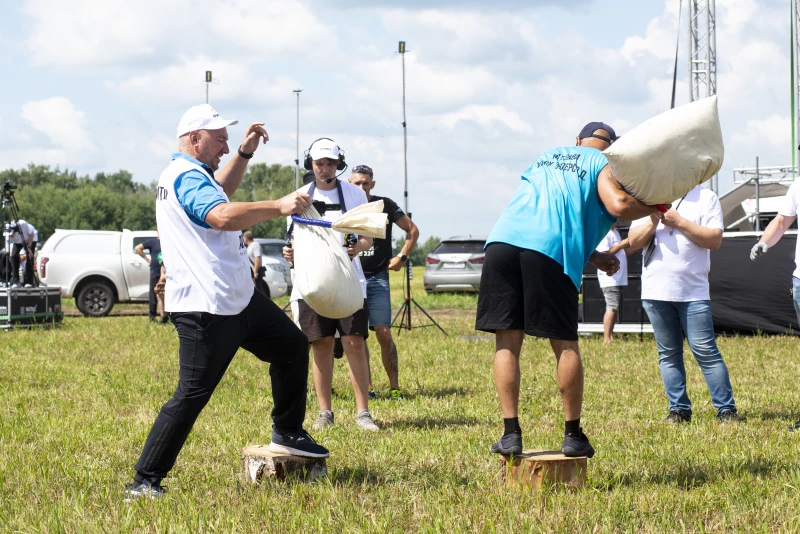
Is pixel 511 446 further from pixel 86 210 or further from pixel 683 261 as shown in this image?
pixel 86 210

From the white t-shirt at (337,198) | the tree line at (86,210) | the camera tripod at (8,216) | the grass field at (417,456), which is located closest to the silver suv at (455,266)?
the camera tripod at (8,216)

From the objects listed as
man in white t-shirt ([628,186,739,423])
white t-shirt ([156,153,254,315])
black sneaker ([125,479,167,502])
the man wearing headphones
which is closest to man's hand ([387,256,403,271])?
the man wearing headphones

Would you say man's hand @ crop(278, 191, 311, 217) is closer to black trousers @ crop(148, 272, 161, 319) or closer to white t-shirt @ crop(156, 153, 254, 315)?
white t-shirt @ crop(156, 153, 254, 315)

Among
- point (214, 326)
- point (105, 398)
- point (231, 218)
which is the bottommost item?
point (105, 398)

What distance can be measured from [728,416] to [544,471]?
2.67 meters

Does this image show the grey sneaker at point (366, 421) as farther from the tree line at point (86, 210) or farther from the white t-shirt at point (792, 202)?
the tree line at point (86, 210)

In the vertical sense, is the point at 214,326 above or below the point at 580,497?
above

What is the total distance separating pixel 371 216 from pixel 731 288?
31.4 feet

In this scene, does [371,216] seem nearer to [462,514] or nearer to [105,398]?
[462,514]

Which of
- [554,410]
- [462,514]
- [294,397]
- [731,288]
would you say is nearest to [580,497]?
[462,514]

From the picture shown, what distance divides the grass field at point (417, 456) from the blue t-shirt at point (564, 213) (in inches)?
45.3

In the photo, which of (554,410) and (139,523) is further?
(554,410)

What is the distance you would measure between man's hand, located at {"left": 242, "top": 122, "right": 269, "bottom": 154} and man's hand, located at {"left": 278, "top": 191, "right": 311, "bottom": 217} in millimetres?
726

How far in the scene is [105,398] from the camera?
809cm
